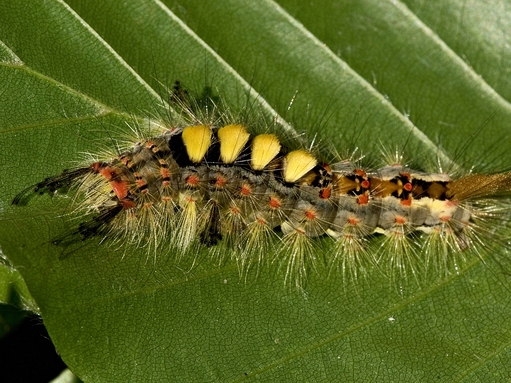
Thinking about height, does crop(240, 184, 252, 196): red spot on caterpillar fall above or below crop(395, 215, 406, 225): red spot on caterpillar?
below

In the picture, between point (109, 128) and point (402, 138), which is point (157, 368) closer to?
point (109, 128)

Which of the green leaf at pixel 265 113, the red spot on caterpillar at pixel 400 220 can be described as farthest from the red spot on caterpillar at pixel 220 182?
the red spot on caterpillar at pixel 400 220

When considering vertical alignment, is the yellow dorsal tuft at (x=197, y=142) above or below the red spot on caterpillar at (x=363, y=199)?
below

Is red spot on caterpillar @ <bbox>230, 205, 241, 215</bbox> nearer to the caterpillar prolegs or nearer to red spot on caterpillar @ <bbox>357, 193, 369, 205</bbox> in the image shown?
the caterpillar prolegs

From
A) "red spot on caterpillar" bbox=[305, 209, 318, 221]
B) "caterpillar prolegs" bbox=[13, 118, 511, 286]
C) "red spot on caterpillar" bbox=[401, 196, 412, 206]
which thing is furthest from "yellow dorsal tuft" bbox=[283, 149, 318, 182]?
"red spot on caterpillar" bbox=[401, 196, 412, 206]

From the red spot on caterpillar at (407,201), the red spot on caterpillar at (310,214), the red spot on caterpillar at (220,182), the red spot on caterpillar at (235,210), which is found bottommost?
the red spot on caterpillar at (235,210)

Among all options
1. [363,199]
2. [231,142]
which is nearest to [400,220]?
[363,199]

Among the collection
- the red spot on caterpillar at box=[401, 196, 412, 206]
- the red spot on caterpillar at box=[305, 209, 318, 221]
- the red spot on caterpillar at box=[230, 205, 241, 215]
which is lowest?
the red spot on caterpillar at box=[230, 205, 241, 215]

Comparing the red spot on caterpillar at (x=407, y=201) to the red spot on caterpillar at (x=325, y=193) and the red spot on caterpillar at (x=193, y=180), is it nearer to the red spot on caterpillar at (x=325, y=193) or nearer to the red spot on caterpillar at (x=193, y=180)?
the red spot on caterpillar at (x=325, y=193)
